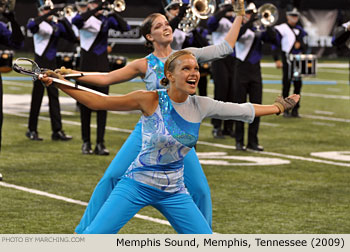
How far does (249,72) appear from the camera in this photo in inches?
475

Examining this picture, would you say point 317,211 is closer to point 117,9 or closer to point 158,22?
point 158,22

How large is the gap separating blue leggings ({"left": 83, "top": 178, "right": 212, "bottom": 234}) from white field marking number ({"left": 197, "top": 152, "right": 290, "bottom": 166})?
5476 mm

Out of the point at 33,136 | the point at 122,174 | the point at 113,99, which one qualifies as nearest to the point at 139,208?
the point at 113,99

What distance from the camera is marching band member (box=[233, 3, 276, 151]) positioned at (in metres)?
12.0

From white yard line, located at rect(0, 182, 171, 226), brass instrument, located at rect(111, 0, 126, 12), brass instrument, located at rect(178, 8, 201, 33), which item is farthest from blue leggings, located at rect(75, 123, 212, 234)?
brass instrument, located at rect(111, 0, 126, 12)

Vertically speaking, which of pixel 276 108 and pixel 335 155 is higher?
pixel 276 108

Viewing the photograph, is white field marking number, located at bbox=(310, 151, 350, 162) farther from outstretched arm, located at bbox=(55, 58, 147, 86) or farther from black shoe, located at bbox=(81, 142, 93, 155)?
outstretched arm, located at bbox=(55, 58, 147, 86)

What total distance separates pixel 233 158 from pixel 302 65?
472 cm

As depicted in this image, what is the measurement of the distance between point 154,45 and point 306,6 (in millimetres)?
27288

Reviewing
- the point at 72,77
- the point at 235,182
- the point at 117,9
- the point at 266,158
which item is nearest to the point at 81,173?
the point at 235,182

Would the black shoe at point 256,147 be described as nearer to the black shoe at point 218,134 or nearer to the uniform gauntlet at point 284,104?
the black shoe at point 218,134

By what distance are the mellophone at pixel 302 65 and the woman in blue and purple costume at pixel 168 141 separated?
33.8 ft

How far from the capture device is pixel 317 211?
8.09 meters

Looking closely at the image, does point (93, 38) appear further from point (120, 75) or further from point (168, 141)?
point (168, 141)
